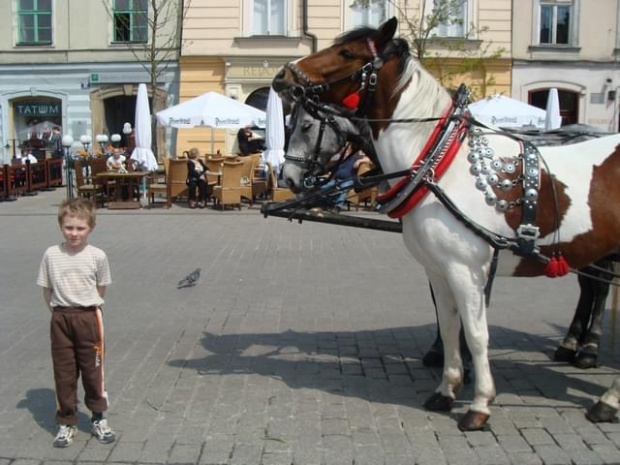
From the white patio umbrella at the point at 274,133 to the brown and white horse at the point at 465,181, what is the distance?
12.3m

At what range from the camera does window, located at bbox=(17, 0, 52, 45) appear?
2536 cm

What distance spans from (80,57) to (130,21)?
2219 mm

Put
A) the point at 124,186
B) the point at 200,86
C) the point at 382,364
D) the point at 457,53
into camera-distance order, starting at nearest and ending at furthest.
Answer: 1. the point at 382,364
2. the point at 124,186
3. the point at 457,53
4. the point at 200,86

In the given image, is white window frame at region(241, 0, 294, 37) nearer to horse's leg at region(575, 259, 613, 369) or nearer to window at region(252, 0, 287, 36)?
window at region(252, 0, 287, 36)

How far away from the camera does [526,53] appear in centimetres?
2448

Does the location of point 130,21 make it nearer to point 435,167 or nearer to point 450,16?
point 450,16

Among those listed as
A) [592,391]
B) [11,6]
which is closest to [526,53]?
[11,6]

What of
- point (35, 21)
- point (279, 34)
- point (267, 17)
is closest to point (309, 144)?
point (279, 34)

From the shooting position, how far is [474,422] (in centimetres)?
395

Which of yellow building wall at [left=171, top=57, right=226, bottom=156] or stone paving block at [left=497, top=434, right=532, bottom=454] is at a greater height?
yellow building wall at [left=171, top=57, right=226, bottom=156]

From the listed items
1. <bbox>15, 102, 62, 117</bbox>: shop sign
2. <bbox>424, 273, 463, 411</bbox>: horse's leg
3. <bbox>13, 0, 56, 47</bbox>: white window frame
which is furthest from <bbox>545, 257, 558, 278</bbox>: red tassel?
<bbox>15, 102, 62, 117</bbox>: shop sign

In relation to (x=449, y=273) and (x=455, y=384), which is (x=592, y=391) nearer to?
(x=455, y=384)

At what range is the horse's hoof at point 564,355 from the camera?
17.2 feet

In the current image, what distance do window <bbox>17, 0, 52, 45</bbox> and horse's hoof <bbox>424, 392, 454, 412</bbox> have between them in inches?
976
